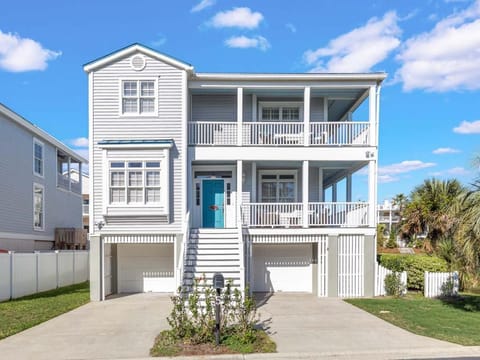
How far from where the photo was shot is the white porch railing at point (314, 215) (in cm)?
1431

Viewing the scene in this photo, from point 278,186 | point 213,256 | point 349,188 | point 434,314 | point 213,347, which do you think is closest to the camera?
point 213,347

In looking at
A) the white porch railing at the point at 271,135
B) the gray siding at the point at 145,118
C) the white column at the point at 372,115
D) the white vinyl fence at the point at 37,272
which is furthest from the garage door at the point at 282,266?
the white vinyl fence at the point at 37,272

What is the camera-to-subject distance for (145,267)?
15312mm

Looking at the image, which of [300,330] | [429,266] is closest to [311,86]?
[429,266]

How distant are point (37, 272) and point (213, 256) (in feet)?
25.9

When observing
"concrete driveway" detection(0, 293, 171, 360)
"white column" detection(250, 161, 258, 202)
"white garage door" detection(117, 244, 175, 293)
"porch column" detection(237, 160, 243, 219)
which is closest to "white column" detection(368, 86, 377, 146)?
"white column" detection(250, 161, 258, 202)

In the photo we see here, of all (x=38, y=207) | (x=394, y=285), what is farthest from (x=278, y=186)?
(x=38, y=207)

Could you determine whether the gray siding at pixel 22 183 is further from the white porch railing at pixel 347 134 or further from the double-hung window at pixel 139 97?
the white porch railing at pixel 347 134

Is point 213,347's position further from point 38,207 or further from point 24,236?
point 38,207

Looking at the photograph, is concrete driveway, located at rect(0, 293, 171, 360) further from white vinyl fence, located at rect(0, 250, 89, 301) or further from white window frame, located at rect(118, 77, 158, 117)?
white window frame, located at rect(118, 77, 158, 117)

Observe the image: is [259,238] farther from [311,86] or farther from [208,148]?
[311,86]

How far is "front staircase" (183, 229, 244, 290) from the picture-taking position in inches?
459

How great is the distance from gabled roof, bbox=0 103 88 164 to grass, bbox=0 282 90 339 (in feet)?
28.4

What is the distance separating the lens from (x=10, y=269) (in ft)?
44.5
